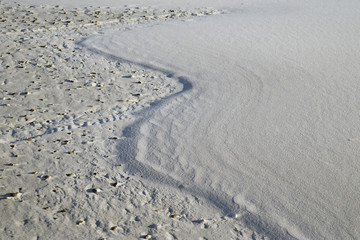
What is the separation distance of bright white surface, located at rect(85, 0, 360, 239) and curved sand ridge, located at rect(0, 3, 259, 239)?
0.22m

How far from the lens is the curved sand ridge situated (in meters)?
2.41

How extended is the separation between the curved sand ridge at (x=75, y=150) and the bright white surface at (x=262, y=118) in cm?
22

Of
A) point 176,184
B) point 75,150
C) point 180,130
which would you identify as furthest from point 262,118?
point 75,150

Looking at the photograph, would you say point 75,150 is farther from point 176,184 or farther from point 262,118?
point 262,118

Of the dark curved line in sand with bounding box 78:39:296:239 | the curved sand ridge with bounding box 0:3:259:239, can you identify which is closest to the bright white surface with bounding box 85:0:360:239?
the dark curved line in sand with bounding box 78:39:296:239

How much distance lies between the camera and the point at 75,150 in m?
3.08

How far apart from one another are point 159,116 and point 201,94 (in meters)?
0.58

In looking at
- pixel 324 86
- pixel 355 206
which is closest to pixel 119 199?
pixel 355 206

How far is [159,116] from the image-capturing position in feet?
11.7

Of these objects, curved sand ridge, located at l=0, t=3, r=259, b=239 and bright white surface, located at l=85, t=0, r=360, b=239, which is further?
bright white surface, located at l=85, t=0, r=360, b=239

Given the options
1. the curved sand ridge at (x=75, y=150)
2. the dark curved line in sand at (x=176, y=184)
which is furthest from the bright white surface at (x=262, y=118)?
the curved sand ridge at (x=75, y=150)

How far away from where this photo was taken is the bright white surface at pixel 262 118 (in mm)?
2672

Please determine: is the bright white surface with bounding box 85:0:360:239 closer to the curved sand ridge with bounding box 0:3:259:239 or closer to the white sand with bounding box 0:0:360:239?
the white sand with bounding box 0:0:360:239

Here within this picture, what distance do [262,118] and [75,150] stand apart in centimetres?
152
